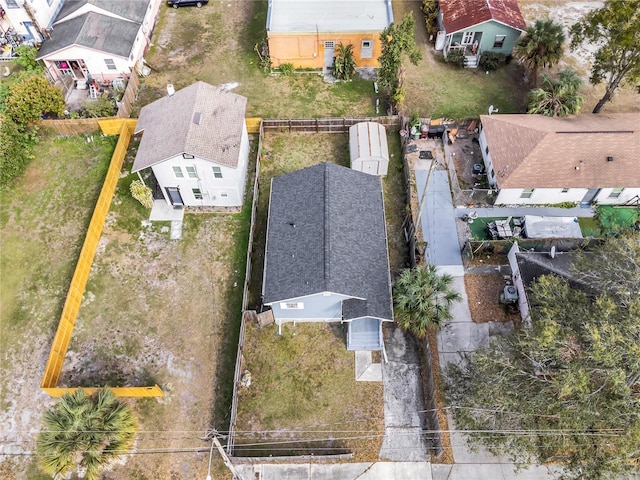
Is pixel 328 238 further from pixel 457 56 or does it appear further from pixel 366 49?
pixel 457 56

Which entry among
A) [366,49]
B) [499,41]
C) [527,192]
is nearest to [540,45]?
[499,41]

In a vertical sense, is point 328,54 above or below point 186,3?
below

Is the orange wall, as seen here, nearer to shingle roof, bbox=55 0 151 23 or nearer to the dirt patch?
shingle roof, bbox=55 0 151 23

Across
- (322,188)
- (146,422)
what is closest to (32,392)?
(146,422)

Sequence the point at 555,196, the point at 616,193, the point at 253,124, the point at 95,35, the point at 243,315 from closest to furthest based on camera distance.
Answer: the point at 243,315 < the point at 616,193 < the point at 555,196 < the point at 253,124 < the point at 95,35

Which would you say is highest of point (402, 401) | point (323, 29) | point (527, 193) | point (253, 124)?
point (323, 29)

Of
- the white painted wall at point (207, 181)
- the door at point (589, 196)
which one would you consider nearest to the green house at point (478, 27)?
the door at point (589, 196)

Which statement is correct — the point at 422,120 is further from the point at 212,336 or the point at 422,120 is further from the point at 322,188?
the point at 212,336
